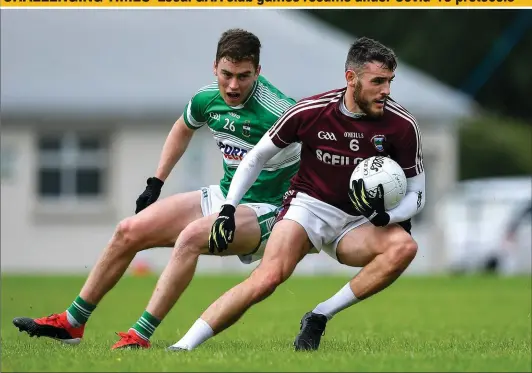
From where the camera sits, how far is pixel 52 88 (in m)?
32.2

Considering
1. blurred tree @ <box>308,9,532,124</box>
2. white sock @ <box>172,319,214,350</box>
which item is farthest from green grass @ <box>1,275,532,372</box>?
blurred tree @ <box>308,9,532,124</box>

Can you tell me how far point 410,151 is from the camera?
896 cm

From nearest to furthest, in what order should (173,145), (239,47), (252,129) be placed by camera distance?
(239,47)
(252,129)
(173,145)

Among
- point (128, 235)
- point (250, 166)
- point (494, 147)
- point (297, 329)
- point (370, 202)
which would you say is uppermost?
point (250, 166)

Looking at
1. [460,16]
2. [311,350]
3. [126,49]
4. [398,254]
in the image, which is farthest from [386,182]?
[460,16]

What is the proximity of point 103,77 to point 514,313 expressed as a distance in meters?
18.3

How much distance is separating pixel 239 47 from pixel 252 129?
654 mm

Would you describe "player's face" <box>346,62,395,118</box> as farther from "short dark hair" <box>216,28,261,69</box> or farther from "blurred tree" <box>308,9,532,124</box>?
"blurred tree" <box>308,9,532,124</box>

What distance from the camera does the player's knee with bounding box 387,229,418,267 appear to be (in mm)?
8805

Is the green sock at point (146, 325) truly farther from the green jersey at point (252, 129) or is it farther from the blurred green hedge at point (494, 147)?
the blurred green hedge at point (494, 147)

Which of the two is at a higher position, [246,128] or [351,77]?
[351,77]

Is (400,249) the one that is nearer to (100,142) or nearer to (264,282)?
(264,282)

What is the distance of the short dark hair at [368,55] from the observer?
8852mm

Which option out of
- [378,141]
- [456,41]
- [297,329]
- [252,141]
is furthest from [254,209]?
[456,41]
